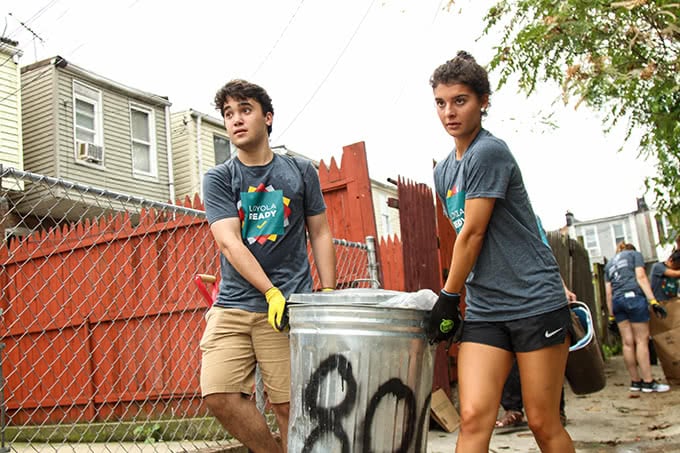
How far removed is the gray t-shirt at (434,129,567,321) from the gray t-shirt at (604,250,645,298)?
225 inches

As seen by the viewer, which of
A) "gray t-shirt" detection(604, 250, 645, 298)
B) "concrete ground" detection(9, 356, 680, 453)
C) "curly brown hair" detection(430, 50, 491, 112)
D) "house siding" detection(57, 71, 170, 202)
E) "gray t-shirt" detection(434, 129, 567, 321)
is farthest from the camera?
"house siding" detection(57, 71, 170, 202)

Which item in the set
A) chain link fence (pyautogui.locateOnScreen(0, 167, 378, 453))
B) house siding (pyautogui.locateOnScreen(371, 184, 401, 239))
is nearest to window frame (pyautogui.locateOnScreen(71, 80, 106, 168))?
chain link fence (pyautogui.locateOnScreen(0, 167, 378, 453))

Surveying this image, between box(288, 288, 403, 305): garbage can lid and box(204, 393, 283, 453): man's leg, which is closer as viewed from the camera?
box(288, 288, 403, 305): garbage can lid

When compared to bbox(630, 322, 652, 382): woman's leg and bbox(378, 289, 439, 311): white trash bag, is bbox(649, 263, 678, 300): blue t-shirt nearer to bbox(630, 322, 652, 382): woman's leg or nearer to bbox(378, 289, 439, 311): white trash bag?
bbox(630, 322, 652, 382): woman's leg

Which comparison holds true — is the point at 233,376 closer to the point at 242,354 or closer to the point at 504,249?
the point at 242,354

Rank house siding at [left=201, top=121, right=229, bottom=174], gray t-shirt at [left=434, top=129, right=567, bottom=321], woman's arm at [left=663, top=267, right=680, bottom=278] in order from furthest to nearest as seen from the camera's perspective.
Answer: house siding at [left=201, top=121, right=229, bottom=174] < woman's arm at [left=663, top=267, right=680, bottom=278] < gray t-shirt at [left=434, top=129, right=567, bottom=321]

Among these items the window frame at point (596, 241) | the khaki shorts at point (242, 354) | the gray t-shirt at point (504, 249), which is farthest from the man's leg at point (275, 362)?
the window frame at point (596, 241)

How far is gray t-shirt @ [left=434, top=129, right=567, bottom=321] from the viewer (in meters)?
2.63

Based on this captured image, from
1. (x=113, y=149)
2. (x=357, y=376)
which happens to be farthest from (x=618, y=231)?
(x=357, y=376)

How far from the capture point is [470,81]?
277 centimetres

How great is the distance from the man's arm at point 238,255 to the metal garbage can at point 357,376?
32 cm

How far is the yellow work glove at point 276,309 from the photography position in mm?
2689

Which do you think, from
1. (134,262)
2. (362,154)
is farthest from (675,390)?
(134,262)

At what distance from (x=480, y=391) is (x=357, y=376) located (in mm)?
515
